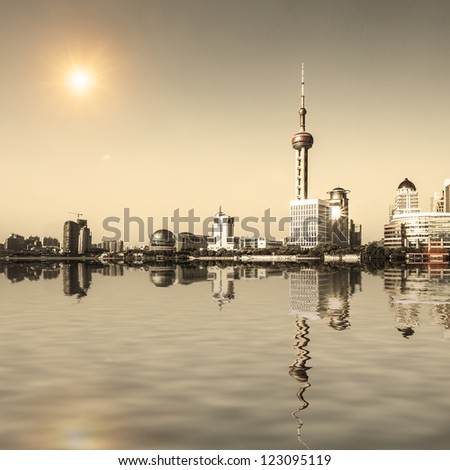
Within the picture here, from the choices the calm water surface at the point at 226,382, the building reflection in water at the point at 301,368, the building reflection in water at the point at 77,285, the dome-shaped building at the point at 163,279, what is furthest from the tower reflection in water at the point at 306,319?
the dome-shaped building at the point at 163,279

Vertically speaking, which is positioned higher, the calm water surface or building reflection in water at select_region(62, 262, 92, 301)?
the calm water surface

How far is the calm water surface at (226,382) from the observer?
39.7ft

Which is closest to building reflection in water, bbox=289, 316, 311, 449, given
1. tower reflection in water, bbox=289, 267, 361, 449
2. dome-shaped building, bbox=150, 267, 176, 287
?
tower reflection in water, bbox=289, 267, 361, 449

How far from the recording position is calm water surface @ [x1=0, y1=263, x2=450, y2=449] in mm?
12086

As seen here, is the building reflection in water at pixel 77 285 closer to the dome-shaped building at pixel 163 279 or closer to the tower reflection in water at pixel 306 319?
the dome-shaped building at pixel 163 279

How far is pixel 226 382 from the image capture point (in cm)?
1739

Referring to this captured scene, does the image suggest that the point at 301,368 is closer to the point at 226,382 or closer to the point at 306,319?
the point at 226,382

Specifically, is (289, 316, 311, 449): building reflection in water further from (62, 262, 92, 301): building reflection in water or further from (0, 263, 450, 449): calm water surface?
(62, 262, 92, 301): building reflection in water

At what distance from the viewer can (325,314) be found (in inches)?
1433

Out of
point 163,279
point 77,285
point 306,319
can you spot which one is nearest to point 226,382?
point 306,319
